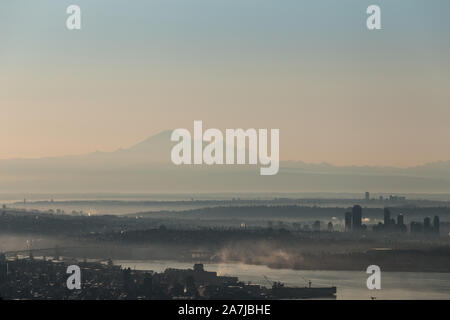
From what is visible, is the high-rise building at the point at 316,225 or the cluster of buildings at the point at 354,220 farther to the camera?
the high-rise building at the point at 316,225

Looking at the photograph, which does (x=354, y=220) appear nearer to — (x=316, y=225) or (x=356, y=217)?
(x=356, y=217)

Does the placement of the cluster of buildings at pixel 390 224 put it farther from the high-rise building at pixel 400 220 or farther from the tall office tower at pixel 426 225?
the tall office tower at pixel 426 225

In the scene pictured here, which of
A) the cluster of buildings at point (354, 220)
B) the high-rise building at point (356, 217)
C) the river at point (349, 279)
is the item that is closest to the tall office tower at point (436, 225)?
the cluster of buildings at point (354, 220)

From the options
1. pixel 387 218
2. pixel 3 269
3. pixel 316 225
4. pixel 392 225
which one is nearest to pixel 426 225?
pixel 392 225

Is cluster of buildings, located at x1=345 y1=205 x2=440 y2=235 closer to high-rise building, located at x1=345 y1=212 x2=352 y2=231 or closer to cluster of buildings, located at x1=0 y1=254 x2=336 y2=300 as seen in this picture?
high-rise building, located at x1=345 y1=212 x2=352 y2=231

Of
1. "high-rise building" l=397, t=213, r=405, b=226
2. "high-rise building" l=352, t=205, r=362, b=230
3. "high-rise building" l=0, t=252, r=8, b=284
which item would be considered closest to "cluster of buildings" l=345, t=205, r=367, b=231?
"high-rise building" l=352, t=205, r=362, b=230
